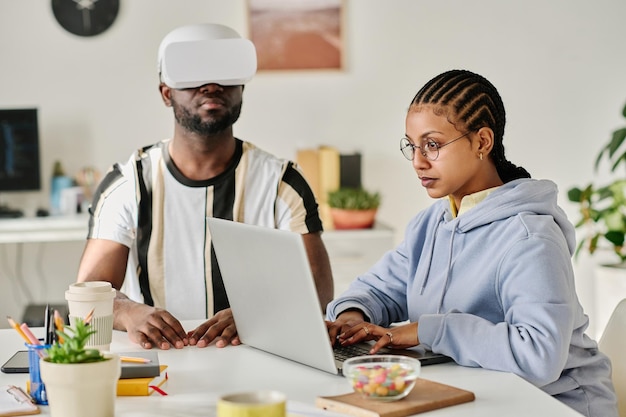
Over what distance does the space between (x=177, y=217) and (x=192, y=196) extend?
0.07 meters

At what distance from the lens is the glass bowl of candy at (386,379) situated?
132 cm

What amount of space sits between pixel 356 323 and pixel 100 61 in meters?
2.99

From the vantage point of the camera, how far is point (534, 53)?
4.55 m

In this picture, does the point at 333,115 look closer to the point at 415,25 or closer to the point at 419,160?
the point at 415,25

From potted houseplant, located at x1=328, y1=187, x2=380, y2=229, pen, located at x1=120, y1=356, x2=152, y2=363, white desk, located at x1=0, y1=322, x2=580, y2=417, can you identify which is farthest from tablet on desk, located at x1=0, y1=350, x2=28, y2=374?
potted houseplant, located at x1=328, y1=187, x2=380, y2=229

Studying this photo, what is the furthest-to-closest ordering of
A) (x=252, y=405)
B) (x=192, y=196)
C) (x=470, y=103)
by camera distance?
1. (x=192, y=196)
2. (x=470, y=103)
3. (x=252, y=405)

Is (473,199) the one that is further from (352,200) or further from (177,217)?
(352,200)

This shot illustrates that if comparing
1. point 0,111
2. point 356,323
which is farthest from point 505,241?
point 0,111

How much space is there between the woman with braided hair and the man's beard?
2.23ft

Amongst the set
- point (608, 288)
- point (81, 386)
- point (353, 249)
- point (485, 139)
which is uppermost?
point (485, 139)

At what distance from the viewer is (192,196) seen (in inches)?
96.0

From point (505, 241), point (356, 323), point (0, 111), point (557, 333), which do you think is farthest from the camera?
point (0, 111)

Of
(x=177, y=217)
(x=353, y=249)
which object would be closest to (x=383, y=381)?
(x=177, y=217)

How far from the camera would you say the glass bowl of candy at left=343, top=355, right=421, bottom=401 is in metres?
1.32
